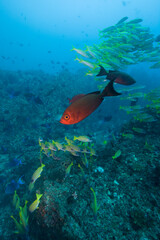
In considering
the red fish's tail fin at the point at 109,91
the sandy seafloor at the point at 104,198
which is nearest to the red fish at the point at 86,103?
the red fish's tail fin at the point at 109,91

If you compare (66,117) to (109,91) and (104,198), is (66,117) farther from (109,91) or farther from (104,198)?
(104,198)

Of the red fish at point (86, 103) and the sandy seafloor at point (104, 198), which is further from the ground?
the red fish at point (86, 103)

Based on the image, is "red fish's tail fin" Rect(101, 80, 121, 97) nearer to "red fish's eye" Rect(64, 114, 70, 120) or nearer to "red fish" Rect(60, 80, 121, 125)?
"red fish" Rect(60, 80, 121, 125)

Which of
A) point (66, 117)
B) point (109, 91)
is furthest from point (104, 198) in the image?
point (109, 91)

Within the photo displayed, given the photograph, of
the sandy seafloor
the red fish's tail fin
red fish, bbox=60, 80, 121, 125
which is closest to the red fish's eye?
red fish, bbox=60, 80, 121, 125

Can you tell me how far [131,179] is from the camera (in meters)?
2.67

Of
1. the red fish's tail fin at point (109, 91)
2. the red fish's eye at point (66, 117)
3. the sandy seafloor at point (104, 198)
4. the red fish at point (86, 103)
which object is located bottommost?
the sandy seafloor at point (104, 198)

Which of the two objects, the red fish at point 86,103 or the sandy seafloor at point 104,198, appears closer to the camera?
the red fish at point 86,103

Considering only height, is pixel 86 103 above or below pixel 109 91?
below

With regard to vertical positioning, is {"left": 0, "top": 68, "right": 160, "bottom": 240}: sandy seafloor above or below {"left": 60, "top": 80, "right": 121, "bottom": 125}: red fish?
below

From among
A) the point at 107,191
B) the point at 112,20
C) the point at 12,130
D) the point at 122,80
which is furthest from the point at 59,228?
the point at 112,20

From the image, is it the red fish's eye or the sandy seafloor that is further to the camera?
the sandy seafloor

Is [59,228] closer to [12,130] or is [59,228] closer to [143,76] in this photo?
[12,130]

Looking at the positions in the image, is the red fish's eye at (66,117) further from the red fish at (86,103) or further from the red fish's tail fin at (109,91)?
the red fish's tail fin at (109,91)
